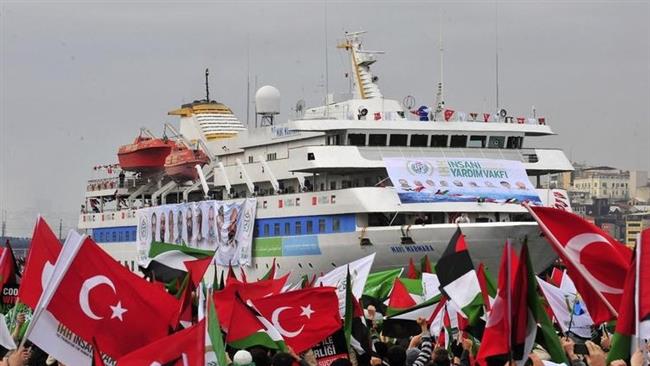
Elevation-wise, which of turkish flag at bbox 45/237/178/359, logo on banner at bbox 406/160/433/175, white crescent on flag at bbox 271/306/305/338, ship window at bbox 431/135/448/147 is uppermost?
turkish flag at bbox 45/237/178/359

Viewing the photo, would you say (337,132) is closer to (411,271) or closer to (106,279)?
(411,271)

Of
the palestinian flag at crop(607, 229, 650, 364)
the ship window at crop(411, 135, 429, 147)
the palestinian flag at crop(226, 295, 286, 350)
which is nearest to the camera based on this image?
the palestinian flag at crop(607, 229, 650, 364)

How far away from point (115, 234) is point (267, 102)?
32.8ft

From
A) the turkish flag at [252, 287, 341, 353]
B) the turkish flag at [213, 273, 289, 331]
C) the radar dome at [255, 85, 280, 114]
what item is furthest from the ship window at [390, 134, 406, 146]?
the turkish flag at [252, 287, 341, 353]

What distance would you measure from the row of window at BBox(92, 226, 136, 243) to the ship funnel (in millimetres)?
7691

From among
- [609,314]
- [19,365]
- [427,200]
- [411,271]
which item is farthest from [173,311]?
[427,200]

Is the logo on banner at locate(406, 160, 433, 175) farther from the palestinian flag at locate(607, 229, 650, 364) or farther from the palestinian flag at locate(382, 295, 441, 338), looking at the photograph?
the palestinian flag at locate(607, 229, 650, 364)

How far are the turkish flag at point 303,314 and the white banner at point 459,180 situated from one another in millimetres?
→ 29874

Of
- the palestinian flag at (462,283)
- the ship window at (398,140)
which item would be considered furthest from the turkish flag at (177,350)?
the ship window at (398,140)

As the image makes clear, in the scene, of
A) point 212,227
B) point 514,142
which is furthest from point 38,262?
point 212,227

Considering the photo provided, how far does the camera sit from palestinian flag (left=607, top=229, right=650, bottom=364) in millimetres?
11094

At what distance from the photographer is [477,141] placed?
168 ft

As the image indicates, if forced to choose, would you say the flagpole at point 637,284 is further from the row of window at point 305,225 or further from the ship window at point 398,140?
the ship window at point 398,140

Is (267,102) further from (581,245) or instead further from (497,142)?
(581,245)
